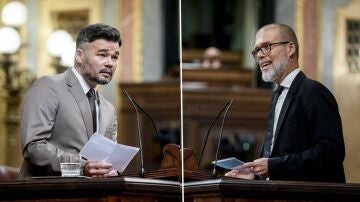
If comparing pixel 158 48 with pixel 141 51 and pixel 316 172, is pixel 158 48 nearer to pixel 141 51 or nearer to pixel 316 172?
pixel 141 51

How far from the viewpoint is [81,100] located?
4.44m

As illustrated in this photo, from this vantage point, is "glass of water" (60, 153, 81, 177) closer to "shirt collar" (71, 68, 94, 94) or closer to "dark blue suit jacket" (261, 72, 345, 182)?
"shirt collar" (71, 68, 94, 94)

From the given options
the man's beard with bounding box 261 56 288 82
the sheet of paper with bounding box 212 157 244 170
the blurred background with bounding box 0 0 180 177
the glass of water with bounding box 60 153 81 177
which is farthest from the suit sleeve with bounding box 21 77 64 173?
the blurred background with bounding box 0 0 180 177

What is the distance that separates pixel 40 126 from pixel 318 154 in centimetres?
111

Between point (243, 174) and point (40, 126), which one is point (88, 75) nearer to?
point (40, 126)

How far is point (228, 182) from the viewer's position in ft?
13.0

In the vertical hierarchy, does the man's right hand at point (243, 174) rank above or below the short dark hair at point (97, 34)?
below

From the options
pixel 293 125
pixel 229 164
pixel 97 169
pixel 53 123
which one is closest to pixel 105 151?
pixel 97 169

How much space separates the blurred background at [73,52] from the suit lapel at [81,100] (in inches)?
119

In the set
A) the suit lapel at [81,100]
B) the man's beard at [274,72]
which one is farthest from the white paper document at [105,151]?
the man's beard at [274,72]

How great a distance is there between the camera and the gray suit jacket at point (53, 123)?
424 centimetres

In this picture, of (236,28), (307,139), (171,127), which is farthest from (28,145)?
(236,28)

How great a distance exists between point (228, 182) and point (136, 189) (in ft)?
1.12

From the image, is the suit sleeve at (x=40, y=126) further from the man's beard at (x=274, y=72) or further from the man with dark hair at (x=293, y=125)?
the man's beard at (x=274, y=72)
